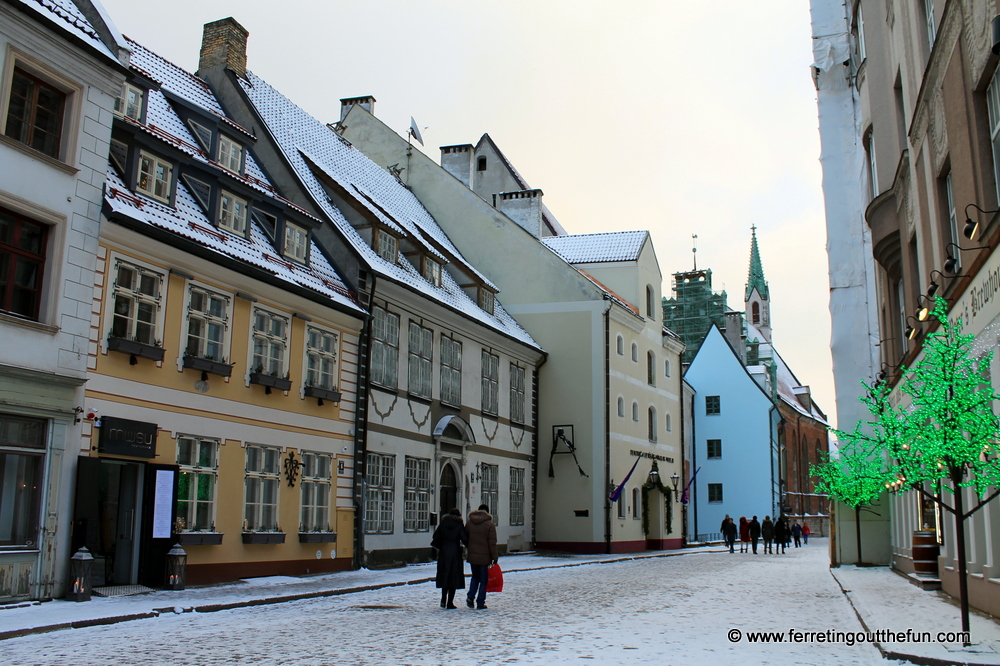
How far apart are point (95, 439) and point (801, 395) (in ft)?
272

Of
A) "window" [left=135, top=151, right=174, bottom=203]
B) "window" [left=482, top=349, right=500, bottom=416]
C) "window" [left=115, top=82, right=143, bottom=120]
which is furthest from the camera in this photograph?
"window" [left=482, top=349, right=500, bottom=416]

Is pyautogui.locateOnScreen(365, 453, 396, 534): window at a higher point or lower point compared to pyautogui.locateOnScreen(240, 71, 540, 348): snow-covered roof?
lower

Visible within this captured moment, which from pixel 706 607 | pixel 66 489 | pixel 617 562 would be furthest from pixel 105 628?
pixel 617 562

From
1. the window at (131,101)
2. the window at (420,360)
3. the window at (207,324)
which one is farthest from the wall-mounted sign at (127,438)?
the window at (420,360)

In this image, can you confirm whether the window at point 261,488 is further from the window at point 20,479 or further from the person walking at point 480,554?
the person walking at point 480,554

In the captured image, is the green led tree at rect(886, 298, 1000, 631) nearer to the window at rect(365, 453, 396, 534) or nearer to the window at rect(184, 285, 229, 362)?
the window at rect(184, 285, 229, 362)

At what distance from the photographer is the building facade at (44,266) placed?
14211mm

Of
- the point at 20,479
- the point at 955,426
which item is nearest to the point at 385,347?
the point at 20,479

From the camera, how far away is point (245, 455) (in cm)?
→ 1950

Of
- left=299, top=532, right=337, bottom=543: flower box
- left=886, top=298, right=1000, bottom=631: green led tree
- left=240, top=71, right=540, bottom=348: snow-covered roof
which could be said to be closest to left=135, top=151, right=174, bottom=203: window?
left=240, top=71, right=540, bottom=348: snow-covered roof

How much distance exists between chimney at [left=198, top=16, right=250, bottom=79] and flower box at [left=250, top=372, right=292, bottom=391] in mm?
10628

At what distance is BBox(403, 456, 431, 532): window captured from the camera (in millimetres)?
26016

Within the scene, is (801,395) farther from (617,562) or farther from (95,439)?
(95,439)

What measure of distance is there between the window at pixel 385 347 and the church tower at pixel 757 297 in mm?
83325
